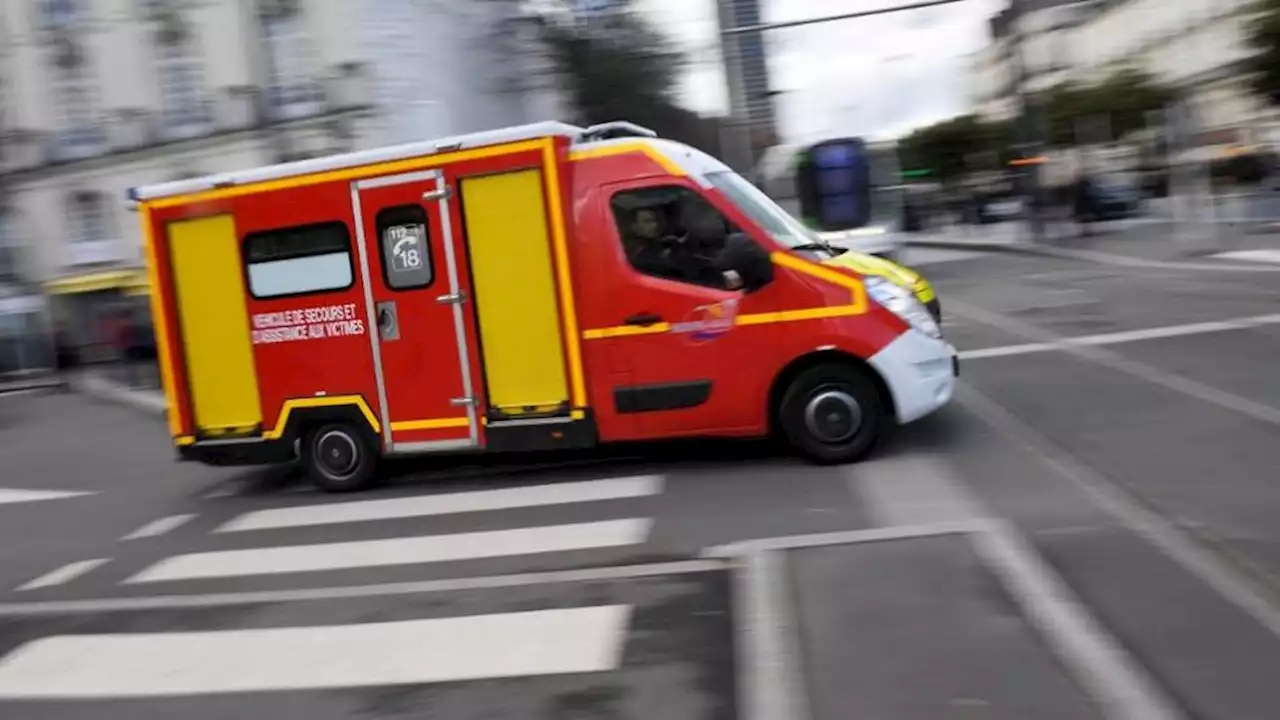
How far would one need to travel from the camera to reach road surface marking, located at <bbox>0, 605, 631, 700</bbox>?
5402mm

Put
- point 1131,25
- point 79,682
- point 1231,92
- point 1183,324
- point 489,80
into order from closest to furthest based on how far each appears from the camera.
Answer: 1. point 79,682
2. point 1183,324
3. point 489,80
4. point 1231,92
5. point 1131,25

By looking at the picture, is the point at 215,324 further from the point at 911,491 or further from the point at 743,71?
the point at 743,71

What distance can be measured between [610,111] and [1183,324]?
21292 millimetres

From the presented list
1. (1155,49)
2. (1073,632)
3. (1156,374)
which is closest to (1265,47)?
(1156,374)

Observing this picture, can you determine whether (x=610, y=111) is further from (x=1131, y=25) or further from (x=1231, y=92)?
(x=1131, y=25)

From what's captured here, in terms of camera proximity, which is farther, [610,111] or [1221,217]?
[610,111]

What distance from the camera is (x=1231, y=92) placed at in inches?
2047

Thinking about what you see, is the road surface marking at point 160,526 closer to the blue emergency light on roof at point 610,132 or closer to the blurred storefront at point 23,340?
the blue emergency light on roof at point 610,132

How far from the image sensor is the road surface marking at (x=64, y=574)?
8086 millimetres

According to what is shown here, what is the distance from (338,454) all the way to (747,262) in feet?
11.8

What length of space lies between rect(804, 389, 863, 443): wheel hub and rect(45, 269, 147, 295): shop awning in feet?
86.7

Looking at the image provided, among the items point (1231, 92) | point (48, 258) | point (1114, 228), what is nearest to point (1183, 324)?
point (1114, 228)

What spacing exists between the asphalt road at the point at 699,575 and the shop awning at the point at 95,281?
2130 cm

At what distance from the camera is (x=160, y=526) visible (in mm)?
9758
